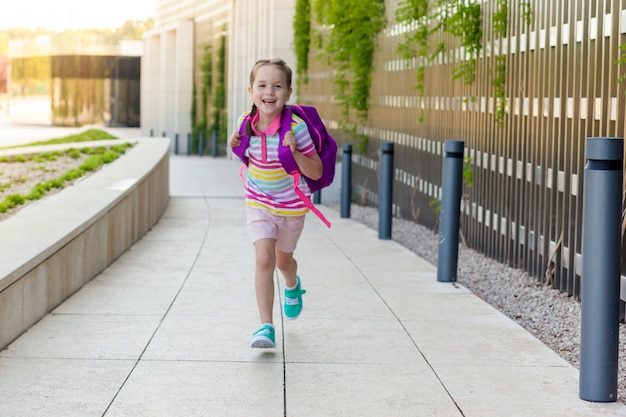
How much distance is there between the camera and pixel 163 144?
54.6ft

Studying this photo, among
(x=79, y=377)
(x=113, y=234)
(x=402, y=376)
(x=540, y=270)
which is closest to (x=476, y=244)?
(x=540, y=270)

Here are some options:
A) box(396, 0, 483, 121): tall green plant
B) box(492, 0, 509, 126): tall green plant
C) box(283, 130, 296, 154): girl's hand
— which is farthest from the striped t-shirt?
box(396, 0, 483, 121): tall green plant

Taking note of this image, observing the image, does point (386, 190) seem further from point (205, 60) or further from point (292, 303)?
point (205, 60)

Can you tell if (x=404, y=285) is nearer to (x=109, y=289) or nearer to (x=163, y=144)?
(x=109, y=289)

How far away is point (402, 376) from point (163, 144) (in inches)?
479

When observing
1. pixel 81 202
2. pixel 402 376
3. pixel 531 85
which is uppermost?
pixel 531 85

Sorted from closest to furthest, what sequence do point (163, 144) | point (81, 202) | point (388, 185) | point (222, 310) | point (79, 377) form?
point (79, 377) → point (222, 310) → point (81, 202) → point (388, 185) → point (163, 144)

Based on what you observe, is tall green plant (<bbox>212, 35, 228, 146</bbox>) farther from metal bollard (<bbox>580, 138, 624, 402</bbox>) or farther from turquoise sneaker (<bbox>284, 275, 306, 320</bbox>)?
metal bollard (<bbox>580, 138, 624, 402</bbox>)

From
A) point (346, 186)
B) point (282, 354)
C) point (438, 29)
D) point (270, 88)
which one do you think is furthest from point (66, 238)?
point (346, 186)

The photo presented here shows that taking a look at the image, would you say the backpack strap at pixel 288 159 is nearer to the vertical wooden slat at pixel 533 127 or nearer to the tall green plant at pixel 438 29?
the vertical wooden slat at pixel 533 127

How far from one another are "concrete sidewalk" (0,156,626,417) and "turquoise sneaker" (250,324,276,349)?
0.07 metres

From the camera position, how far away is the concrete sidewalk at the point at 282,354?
14.6 ft

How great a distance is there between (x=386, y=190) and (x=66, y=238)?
4602 millimetres

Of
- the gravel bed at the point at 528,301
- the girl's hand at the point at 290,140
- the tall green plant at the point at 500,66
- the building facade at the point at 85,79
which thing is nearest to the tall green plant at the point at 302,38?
the gravel bed at the point at 528,301
